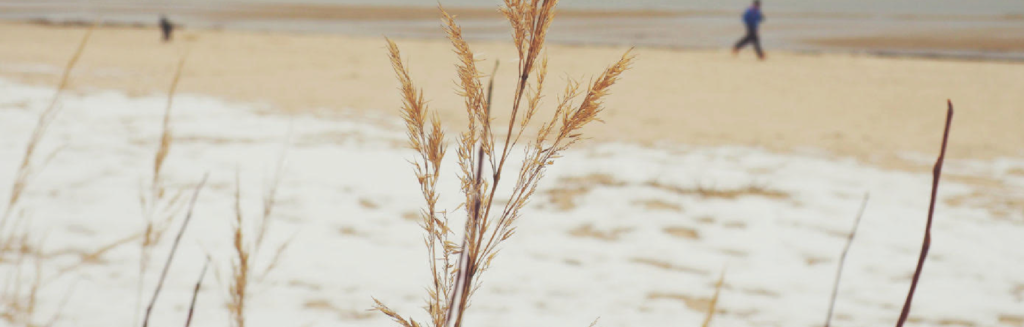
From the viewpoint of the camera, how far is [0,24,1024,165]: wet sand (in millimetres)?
7457

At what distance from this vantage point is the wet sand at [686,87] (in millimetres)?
7457

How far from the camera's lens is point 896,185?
5359 mm

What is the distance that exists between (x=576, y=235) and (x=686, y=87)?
26.1 feet

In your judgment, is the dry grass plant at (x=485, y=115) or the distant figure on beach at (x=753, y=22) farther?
the distant figure on beach at (x=753, y=22)

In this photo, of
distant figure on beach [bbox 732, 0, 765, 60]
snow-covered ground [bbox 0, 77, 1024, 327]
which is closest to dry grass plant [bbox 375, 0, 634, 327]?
snow-covered ground [bbox 0, 77, 1024, 327]

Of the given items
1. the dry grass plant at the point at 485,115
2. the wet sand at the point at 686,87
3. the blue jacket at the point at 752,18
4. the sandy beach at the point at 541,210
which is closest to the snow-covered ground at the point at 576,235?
the sandy beach at the point at 541,210

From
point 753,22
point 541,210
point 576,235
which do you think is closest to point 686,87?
point 753,22

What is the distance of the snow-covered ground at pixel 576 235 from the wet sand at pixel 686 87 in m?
1.04

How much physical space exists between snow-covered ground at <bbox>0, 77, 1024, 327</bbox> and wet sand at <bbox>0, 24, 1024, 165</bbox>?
41.0 inches

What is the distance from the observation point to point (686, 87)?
449 inches

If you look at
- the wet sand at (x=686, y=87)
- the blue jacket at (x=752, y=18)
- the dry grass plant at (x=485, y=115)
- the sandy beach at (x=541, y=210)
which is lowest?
the wet sand at (x=686, y=87)

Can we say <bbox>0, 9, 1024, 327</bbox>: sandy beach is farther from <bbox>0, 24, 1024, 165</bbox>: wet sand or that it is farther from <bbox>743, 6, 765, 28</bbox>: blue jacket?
<bbox>743, 6, 765, 28</bbox>: blue jacket

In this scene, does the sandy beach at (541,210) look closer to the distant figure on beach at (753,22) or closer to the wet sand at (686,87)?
the wet sand at (686,87)

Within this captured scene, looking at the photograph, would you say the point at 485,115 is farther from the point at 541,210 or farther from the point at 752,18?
the point at 752,18
